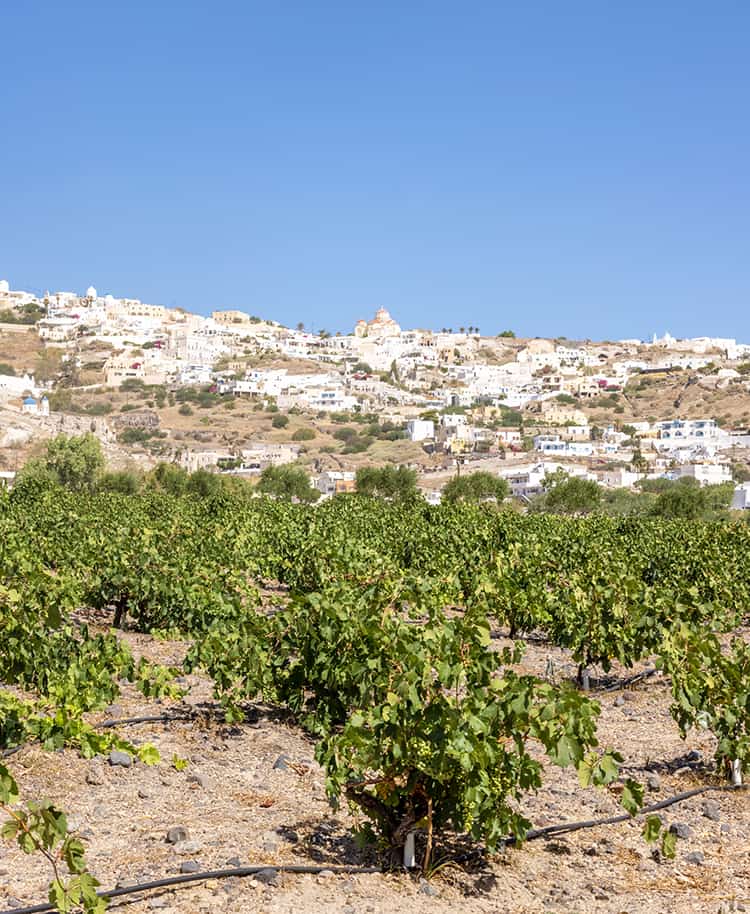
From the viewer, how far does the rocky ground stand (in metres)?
4.72

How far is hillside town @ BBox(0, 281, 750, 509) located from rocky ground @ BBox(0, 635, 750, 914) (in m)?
59.1

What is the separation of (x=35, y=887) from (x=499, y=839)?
2.16 metres

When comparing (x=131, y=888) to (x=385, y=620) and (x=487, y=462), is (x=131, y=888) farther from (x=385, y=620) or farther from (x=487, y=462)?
(x=487, y=462)

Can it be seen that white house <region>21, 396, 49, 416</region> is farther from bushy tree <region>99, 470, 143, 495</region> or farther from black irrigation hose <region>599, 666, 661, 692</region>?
black irrigation hose <region>599, 666, 661, 692</region>

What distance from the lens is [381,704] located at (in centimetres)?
525

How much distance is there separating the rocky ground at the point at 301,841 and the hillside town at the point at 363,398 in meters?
59.1

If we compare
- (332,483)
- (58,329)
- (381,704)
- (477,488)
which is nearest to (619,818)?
(381,704)

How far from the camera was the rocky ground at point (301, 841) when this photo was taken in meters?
4.72

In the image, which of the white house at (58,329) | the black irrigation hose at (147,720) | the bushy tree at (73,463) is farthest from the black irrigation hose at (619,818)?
the white house at (58,329)

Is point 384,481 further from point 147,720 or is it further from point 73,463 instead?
point 147,720

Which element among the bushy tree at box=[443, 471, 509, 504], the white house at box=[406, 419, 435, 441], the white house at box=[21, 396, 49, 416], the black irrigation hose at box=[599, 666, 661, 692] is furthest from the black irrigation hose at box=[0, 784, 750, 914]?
the white house at box=[406, 419, 435, 441]

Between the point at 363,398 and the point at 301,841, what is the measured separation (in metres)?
123

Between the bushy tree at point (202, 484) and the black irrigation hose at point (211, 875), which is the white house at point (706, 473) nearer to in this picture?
the bushy tree at point (202, 484)

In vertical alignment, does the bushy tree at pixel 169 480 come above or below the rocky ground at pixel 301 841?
above
